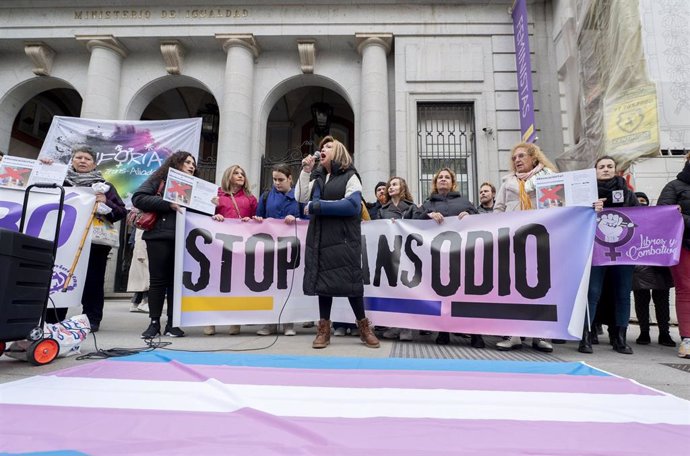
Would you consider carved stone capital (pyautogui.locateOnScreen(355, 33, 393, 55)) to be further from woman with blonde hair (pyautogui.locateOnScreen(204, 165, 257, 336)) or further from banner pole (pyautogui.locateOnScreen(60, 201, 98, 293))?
banner pole (pyautogui.locateOnScreen(60, 201, 98, 293))

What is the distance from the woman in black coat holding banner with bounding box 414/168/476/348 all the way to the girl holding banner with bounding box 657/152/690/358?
1.91m

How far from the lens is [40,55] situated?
10477mm

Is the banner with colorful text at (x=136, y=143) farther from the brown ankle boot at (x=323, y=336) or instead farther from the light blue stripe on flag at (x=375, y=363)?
the light blue stripe on flag at (x=375, y=363)

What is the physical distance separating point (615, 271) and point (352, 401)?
3.44 m

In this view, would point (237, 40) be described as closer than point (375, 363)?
No

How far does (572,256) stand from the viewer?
3658mm

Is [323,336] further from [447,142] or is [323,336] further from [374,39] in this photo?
[374,39]

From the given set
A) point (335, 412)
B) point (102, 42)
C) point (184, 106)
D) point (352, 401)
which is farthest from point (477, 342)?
point (184, 106)

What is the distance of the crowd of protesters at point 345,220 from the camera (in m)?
3.66

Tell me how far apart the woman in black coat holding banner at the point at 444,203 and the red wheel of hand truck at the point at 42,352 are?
3.43m

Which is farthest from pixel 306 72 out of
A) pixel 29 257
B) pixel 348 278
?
pixel 29 257

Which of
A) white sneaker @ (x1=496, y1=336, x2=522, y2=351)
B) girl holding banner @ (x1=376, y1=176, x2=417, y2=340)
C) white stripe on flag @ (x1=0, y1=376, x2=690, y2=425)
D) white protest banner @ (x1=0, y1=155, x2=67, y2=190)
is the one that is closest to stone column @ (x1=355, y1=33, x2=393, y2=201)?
girl holding banner @ (x1=376, y1=176, x2=417, y2=340)

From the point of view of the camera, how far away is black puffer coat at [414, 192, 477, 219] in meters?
4.29

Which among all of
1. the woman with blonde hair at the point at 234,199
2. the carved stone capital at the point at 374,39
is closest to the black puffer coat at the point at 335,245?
the woman with blonde hair at the point at 234,199
